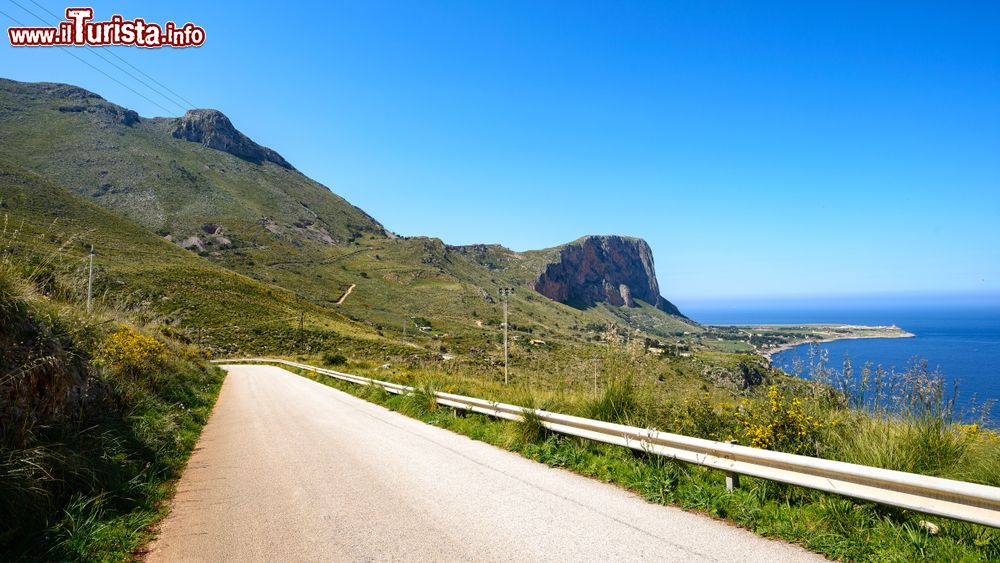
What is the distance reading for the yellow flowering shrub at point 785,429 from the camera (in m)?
5.20

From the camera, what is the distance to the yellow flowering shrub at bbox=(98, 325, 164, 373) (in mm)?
9008

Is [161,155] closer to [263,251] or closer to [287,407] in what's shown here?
[263,251]

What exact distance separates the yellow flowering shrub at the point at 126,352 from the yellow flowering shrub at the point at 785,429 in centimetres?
1010

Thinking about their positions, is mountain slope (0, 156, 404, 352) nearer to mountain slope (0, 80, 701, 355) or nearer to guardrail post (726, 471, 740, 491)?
mountain slope (0, 80, 701, 355)

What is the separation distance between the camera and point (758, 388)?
21.9 feet

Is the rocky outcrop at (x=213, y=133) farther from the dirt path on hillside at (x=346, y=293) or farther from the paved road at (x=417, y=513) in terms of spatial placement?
the paved road at (x=417, y=513)

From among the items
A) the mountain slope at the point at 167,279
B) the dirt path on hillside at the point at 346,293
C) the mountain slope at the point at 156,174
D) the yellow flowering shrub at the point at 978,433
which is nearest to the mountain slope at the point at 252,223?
the mountain slope at the point at 156,174

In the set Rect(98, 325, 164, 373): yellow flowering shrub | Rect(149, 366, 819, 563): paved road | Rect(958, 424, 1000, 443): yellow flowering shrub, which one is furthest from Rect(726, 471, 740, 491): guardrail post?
Rect(98, 325, 164, 373): yellow flowering shrub

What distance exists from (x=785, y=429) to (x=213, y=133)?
746 ft

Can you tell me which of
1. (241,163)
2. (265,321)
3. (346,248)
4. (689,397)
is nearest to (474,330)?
(265,321)

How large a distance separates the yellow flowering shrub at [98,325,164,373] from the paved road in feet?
9.31

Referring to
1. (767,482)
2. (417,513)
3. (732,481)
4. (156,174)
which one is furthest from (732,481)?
(156,174)

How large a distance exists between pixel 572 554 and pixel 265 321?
214 feet

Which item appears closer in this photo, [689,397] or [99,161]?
[689,397]
